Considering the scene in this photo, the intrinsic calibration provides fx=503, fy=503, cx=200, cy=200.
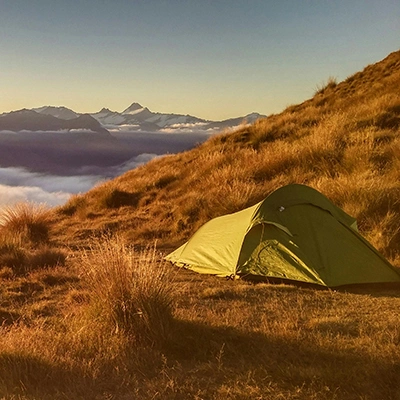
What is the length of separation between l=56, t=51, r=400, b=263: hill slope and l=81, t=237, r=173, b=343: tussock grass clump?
4491 mm

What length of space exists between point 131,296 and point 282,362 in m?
1.55

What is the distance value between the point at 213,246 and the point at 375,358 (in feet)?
14.4

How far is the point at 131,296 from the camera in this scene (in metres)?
4.80

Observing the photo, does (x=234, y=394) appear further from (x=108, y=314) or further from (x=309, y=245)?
(x=309, y=245)

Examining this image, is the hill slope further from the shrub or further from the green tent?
the green tent

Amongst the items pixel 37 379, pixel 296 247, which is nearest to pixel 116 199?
pixel 296 247

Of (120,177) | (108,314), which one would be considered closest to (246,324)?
(108,314)

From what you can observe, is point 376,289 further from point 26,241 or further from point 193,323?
point 26,241

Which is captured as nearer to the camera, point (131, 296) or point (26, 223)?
point (131, 296)

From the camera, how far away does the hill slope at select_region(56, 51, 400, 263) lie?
9.56 meters

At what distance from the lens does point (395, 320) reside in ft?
16.8

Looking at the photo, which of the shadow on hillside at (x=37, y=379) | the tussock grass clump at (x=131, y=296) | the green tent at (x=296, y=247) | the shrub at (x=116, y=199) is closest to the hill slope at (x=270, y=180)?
the shrub at (x=116, y=199)

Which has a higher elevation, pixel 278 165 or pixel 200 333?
pixel 278 165

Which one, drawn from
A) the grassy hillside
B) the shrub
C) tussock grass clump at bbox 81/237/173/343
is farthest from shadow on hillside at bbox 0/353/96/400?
the shrub
